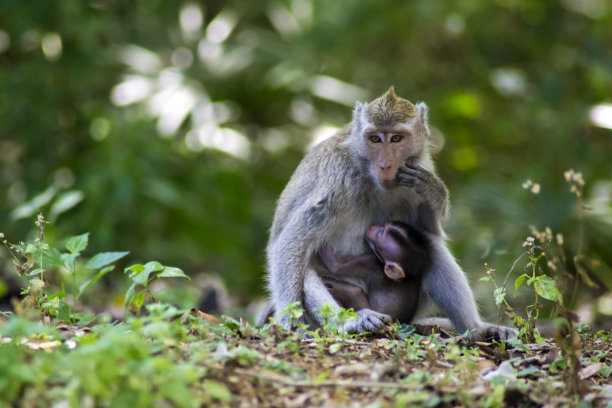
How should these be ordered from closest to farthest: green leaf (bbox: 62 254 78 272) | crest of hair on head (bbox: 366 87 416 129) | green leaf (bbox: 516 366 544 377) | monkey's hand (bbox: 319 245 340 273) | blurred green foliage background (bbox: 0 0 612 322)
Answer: green leaf (bbox: 516 366 544 377) → green leaf (bbox: 62 254 78 272) → crest of hair on head (bbox: 366 87 416 129) → monkey's hand (bbox: 319 245 340 273) → blurred green foliage background (bbox: 0 0 612 322)

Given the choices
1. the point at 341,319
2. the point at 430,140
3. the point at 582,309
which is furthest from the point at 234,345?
the point at 582,309

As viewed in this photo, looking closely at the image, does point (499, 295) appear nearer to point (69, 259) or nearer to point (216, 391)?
point (216, 391)

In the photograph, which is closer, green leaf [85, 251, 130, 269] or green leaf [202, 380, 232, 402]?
green leaf [202, 380, 232, 402]

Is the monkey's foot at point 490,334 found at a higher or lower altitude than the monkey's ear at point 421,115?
lower

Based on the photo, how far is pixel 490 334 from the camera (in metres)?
5.07

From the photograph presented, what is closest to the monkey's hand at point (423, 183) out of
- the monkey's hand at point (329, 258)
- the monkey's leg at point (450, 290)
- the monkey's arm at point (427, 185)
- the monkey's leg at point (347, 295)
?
the monkey's arm at point (427, 185)

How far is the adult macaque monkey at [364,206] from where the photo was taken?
5.50m

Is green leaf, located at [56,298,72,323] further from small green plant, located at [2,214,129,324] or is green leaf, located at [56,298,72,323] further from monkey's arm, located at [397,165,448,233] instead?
monkey's arm, located at [397,165,448,233]

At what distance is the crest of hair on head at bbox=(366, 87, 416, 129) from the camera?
5.67 metres

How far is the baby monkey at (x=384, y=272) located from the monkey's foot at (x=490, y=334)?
767 mm

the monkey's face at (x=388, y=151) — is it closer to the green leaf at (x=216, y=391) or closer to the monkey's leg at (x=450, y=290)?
the monkey's leg at (x=450, y=290)

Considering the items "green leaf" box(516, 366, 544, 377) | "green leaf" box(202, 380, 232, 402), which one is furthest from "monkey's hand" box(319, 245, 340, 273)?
"green leaf" box(202, 380, 232, 402)

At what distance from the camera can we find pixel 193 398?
308 cm

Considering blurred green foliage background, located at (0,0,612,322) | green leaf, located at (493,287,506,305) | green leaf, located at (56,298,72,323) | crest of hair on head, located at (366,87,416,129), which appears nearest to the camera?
green leaf, located at (493,287,506,305)
